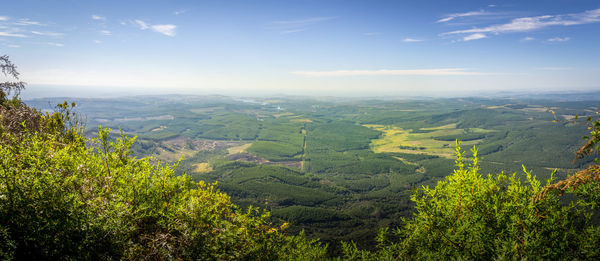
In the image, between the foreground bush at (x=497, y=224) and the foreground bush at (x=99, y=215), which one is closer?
the foreground bush at (x=99, y=215)

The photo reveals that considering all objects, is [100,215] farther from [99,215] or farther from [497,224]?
[497,224]

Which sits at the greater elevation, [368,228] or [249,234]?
A: [249,234]

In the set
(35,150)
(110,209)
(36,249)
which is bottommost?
(36,249)

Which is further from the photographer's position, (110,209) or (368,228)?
(368,228)

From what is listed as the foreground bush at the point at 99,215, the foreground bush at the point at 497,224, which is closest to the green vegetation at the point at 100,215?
the foreground bush at the point at 99,215

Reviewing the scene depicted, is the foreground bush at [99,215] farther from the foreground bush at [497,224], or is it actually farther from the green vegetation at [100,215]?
the foreground bush at [497,224]

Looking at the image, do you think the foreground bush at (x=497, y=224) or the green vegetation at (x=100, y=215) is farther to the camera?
the foreground bush at (x=497, y=224)

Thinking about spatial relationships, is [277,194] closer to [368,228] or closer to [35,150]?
[368,228]

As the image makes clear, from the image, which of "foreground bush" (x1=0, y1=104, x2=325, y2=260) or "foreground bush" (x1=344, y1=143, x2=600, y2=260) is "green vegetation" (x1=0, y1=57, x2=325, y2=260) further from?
"foreground bush" (x1=344, y1=143, x2=600, y2=260)

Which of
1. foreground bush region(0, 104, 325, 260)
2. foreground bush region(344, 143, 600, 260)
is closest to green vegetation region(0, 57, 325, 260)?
foreground bush region(0, 104, 325, 260)

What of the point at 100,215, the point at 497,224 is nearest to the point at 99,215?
the point at 100,215

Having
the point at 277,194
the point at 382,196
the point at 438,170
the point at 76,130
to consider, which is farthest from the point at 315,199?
the point at 76,130
